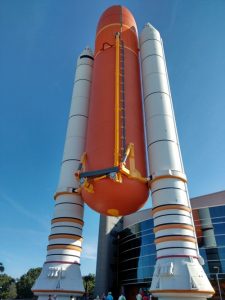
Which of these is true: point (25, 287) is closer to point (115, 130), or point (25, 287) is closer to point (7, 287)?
point (7, 287)

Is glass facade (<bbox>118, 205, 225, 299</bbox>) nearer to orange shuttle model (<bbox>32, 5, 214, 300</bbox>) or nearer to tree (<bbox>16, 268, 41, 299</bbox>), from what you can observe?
orange shuttle model (<bbox>32, 5, 214, 300</bbox>)

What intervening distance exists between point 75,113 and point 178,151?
868 cm

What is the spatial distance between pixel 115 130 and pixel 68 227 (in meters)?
6.26

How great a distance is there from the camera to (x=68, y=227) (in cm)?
1548

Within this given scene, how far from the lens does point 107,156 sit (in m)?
14.9

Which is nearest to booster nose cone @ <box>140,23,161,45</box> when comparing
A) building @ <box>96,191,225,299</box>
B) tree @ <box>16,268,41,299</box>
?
building @ <box>96,191,225,299</box>

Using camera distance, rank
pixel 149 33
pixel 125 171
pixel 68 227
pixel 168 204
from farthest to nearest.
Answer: pixel 149 33 < pixel 68 227 < pixel 125 171 < pixel 168 204

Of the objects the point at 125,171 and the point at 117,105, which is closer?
the point at 125,171

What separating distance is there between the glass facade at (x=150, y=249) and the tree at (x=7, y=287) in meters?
46.1

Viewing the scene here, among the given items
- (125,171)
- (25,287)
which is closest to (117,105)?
(125,171)

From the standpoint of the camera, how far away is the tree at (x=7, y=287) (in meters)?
71.8

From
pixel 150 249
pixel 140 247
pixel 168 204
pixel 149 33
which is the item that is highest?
pixel 149 33

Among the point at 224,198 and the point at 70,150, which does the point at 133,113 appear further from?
the point at 224,198

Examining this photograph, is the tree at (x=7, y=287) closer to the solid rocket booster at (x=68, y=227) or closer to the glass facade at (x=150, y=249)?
the glass facade at (x=150, y=249)
